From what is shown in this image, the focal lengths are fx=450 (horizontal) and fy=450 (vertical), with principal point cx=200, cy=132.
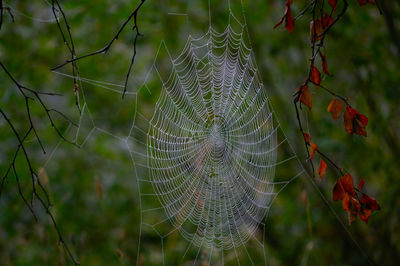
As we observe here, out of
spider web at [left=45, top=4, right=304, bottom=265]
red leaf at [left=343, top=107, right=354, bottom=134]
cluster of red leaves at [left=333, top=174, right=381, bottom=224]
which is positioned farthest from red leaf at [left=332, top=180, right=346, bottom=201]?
spider web at [left=45, top=4, right=304, bottom=265]

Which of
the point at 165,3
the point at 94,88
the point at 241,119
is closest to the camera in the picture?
the point at 241,119

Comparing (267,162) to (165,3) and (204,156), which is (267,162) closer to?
(204,156)

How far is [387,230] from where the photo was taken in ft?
11.9

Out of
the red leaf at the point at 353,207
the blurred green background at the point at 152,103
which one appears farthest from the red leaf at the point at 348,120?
the blurred green background at the point at 152,103

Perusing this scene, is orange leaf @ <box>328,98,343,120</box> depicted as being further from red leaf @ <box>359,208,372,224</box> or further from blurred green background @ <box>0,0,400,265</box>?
blurred green background @ <box>0,0,400,265</box>

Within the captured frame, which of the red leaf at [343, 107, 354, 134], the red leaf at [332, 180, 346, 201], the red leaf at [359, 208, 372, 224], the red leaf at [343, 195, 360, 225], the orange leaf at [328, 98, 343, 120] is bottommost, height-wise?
the red leaf at [359, 208, 372, 224]

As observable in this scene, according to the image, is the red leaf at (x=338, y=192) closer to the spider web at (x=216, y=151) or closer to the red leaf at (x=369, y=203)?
the red leaf at (x=369, y=203)

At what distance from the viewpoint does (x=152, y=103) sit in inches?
157

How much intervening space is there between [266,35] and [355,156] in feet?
4.28

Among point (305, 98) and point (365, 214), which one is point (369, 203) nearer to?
point (365, 214)

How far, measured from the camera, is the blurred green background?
3.35m

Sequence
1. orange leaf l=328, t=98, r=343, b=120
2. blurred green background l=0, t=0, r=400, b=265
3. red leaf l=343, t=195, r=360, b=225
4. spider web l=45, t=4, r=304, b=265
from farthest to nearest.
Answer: blurred green background l=0, t=0, r=400, b=265 < spider web l=45, t=4, r=304, b=265 < orange leaf l=328, t=98, r=343, b=120 < red leaf l=343, t=195, r=360, b=225

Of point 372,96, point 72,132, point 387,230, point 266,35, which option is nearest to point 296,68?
point 266,35

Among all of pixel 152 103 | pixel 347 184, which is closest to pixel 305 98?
pixel 347 184
